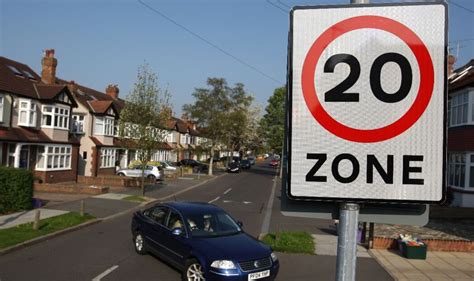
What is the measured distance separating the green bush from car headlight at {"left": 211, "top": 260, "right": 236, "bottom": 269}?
13.3 meters

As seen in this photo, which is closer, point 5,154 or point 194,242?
point 194,242

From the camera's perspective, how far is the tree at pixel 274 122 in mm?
60562

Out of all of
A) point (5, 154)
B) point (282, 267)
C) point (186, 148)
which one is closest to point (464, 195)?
point (282, 267)

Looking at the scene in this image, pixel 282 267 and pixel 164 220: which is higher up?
pixel 164 220

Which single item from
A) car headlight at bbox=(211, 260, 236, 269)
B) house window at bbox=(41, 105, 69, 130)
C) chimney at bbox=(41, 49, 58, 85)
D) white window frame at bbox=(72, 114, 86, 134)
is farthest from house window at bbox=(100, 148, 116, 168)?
car headlight at bbox=(211, 260, 236, 269)

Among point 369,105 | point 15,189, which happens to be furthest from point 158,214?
point 369,105

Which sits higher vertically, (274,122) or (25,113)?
(274,122)

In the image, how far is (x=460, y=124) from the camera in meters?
24.9

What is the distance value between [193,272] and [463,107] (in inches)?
826

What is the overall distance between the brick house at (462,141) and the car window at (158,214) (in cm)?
1869

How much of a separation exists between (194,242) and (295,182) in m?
8.42

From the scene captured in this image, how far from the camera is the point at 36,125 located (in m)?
32.2

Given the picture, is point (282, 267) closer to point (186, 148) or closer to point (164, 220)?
point (164, 220)

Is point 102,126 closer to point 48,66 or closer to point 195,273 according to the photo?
point 48,66
